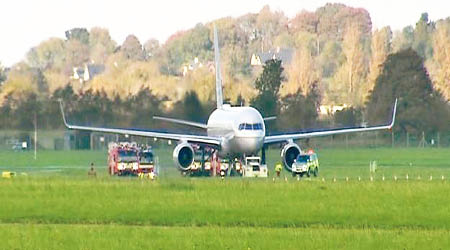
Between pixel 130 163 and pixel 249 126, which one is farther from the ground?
pixel 249 126

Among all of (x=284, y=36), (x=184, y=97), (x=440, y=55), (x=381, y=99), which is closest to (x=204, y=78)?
(x=184, y=97)

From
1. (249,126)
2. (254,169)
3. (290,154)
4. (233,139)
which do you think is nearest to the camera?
(254,169)

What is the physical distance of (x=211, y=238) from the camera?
29109mm

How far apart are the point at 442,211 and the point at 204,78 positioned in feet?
170

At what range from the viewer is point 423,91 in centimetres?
10062

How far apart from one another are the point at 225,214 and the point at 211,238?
23.3 ft

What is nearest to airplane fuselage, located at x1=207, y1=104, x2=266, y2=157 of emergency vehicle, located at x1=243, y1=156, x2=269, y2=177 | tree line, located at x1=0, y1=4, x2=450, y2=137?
emergency vehicle, located at x1=243, y1=156, x2=269, y2=177

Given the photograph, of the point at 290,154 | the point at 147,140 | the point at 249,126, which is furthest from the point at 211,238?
the point at 147,140

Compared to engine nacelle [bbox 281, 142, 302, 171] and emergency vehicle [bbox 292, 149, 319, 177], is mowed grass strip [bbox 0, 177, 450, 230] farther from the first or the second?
engine nacelle [bbox 281, 142, 302, 171]

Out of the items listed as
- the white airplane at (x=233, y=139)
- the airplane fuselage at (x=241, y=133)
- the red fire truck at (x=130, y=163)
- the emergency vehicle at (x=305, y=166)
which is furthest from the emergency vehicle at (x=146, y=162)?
the emergency vehicle at (x=305, y=166)

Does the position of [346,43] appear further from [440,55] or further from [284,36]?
[284,36]

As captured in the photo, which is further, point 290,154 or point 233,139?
point 290,154

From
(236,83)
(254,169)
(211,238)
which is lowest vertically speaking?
(211,238)

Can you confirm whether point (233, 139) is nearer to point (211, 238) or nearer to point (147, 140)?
point (147, 140)
